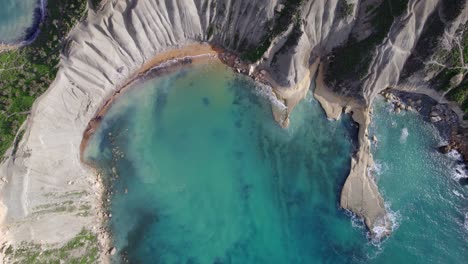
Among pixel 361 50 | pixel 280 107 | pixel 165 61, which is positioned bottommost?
pixel 280 107

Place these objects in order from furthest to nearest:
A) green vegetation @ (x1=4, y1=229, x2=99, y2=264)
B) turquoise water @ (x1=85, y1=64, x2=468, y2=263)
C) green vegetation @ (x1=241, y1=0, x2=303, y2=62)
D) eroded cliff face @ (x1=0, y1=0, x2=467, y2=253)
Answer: turquoise water @ (x1=85, y1=64, x2=468, y2=263) → green vegetation @ (x1=4, y1=229, x2=99, y2=264) → green vegetation @ (x1=241, y1=0, x2=303, y2=62) → eroded cliff face @ (x1=0, y1=0, x2=467, y2=253)

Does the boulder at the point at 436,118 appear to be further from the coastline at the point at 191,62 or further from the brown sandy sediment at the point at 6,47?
the brown sandy sediment at the point at 6,47

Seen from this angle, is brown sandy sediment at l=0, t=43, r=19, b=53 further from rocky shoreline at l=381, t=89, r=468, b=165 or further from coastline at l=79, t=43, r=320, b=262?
rocky shoreline at l=381, t=89, r=468, b=165

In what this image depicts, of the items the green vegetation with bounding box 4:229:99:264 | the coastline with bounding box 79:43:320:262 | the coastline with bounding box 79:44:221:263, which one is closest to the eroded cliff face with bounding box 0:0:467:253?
the coastline with bounding box 79:43:320:262

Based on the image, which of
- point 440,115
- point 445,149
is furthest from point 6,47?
point 445,149

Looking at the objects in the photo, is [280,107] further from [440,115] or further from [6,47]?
[6,47]

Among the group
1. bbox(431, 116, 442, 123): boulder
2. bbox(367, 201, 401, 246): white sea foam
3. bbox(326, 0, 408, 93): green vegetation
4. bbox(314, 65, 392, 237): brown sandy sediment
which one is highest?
bbox(326, 0, 408, 93): green vegetation

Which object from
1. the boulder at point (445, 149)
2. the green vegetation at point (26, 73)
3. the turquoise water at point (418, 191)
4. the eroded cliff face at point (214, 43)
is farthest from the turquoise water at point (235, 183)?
the green vegetation at point (26, 73)
